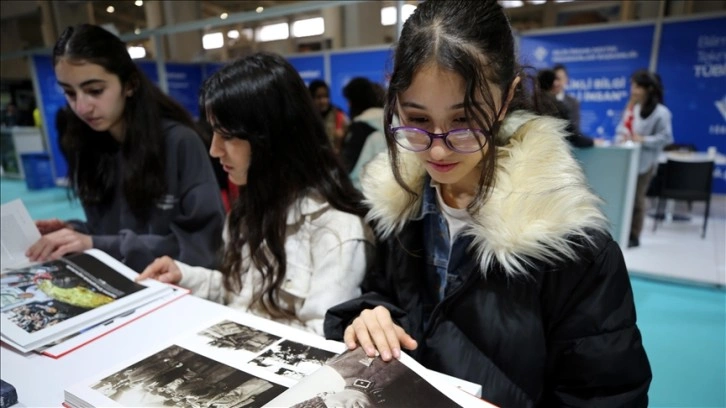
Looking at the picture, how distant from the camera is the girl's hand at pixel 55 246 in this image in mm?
1276

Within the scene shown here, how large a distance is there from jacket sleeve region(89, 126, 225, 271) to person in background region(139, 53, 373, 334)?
27 cm

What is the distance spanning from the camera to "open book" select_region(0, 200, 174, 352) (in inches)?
35.1

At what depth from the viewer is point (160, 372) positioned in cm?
70

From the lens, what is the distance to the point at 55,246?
1.29m

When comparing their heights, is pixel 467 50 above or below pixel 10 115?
above

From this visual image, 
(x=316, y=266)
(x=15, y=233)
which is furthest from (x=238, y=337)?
(x=15, y=233)

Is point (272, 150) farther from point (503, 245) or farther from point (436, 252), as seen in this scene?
point (503, 245)

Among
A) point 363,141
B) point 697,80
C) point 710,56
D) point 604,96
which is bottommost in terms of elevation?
point 363,141

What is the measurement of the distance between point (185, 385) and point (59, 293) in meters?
0.57

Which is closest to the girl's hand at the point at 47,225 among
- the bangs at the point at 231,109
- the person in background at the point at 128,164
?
the person in background at the point at 128,164

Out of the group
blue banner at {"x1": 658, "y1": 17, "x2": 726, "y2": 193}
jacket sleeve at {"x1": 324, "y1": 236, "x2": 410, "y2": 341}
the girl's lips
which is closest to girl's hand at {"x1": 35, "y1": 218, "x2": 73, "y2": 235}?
jacket sleeve at {"x1": 324, "y1": 236, "x2": 410, "y2": 341}

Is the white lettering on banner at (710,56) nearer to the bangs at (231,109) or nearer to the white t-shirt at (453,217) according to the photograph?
the white t-shirt at (453,217)

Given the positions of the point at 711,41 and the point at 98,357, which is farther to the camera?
the point at 711,41

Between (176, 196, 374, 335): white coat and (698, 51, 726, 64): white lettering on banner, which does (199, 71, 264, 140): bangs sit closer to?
(176, 196, 374, 335): white coat
